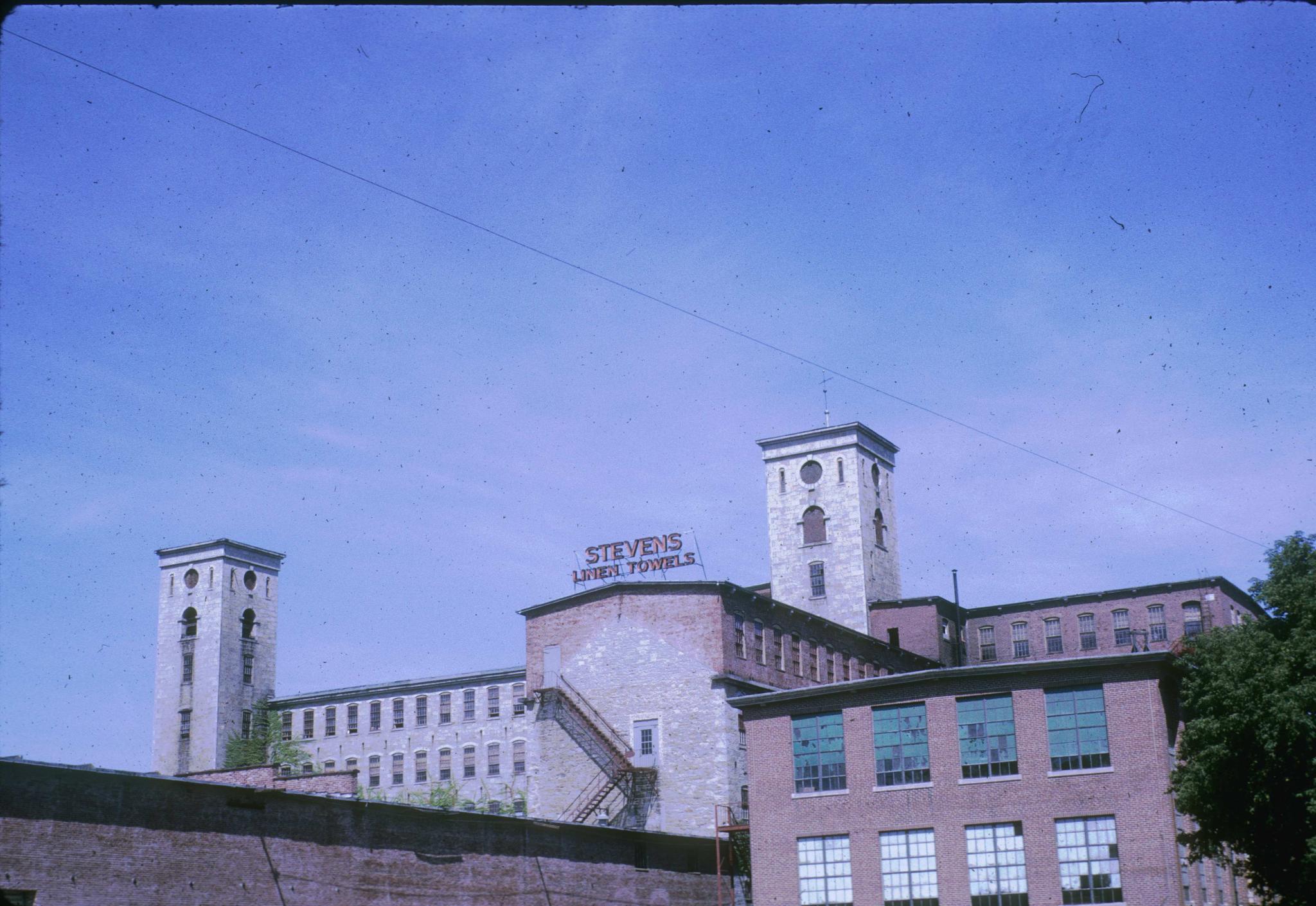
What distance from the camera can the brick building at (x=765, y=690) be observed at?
38.4 m

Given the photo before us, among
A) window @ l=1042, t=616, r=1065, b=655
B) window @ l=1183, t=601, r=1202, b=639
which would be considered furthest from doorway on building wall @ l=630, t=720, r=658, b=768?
window @ l=1183, t=601, r=1202, b=639

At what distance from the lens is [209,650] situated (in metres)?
92.0

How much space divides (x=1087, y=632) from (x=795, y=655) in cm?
2538

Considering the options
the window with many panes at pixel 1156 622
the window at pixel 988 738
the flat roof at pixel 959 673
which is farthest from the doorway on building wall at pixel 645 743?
the window with many panes at pixel 1156 622

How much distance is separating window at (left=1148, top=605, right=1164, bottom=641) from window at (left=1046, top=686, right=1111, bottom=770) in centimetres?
4049

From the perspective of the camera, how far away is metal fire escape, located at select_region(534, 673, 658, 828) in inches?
2088

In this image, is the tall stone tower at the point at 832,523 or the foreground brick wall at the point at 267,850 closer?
the foreground brick wall at the point at 267,850

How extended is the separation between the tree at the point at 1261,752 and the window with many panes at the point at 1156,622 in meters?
39.4

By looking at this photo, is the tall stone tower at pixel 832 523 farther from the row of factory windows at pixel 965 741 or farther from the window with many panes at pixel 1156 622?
the row of factory windows at pixel 965 741

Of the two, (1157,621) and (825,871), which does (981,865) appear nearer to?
(825,871)

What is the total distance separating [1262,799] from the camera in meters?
35.6

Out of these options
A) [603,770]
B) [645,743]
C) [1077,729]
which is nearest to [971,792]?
[1077,729]

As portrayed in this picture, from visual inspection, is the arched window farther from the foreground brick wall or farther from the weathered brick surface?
the foreground brick wall

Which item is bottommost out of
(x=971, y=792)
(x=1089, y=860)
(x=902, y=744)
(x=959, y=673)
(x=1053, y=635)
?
(x=1089, y=860)
